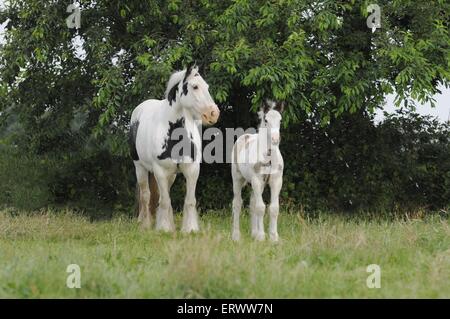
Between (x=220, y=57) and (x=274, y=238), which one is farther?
(x=220, y=57)

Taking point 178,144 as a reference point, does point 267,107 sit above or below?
above

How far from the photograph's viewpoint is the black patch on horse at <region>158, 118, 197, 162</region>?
410 inches

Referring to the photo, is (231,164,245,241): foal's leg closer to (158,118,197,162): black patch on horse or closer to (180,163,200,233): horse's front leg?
(180,163,200,233): horse's front leg

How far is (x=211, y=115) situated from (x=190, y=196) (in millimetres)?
1459

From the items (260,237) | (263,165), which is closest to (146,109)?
(263,165)

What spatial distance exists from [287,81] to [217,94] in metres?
1.28

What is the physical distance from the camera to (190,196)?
1057 centimetres

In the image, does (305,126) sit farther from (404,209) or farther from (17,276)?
(17,276)

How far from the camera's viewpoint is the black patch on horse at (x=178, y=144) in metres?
10.4

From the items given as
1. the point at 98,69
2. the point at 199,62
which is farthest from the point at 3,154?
the point at 199,62

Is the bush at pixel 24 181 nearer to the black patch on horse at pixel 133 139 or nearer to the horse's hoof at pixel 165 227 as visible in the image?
the black patch on horse at pixel 133 139

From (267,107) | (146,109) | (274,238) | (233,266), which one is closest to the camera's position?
(233,266)
